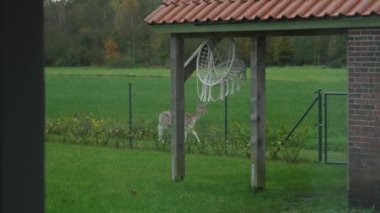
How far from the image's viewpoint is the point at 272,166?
4.98 meters

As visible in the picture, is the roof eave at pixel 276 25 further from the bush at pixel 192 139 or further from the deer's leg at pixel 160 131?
the deer's leg at pixel 160 131

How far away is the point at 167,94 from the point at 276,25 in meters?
1.28

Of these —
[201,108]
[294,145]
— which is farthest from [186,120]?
[294,145]

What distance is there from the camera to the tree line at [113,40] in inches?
67.0

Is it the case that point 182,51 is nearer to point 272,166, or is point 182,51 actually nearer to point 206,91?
point 206,91

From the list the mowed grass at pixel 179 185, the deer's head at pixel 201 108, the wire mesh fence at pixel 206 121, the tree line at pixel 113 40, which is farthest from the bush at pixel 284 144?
the tree line at pixel 113 40

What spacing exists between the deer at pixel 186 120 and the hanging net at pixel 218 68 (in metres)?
0.43

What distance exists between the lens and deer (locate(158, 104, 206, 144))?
517 cm

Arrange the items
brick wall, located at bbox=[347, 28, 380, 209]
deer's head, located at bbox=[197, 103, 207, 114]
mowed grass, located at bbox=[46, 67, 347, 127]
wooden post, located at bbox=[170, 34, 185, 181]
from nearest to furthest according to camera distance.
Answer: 1. mowed grass, located at bbox=[46, 67, 347, 127]
2. brick wall, located at bbox=[347, 28, 380, 209]
3. wooden post, located at bbox=[170, 34, 185, 181]
4. deer's head, located at bbox=[197, 103, 207, 114]

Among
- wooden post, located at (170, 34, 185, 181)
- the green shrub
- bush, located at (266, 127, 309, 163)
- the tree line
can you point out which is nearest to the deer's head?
wooden post, located at (170, 34, 185, 181)

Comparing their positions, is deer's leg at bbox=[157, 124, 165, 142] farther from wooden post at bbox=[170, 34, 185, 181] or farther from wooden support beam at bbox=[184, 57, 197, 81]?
wooden support beam at bbox=[184, 57, 197, 81]

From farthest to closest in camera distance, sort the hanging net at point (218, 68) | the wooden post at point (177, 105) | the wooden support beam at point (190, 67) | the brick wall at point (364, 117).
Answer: the wooden support beam at point (190, 67), the wooden post at point (177, 105), the hanging net at point (218, 68), the brick wall at point (364, 117)

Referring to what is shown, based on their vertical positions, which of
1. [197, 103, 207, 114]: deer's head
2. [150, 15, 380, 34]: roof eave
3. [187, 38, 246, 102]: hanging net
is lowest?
[197, 103, 207, 114]: deer's head

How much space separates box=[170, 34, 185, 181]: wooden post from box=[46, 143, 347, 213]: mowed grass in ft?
0.25
